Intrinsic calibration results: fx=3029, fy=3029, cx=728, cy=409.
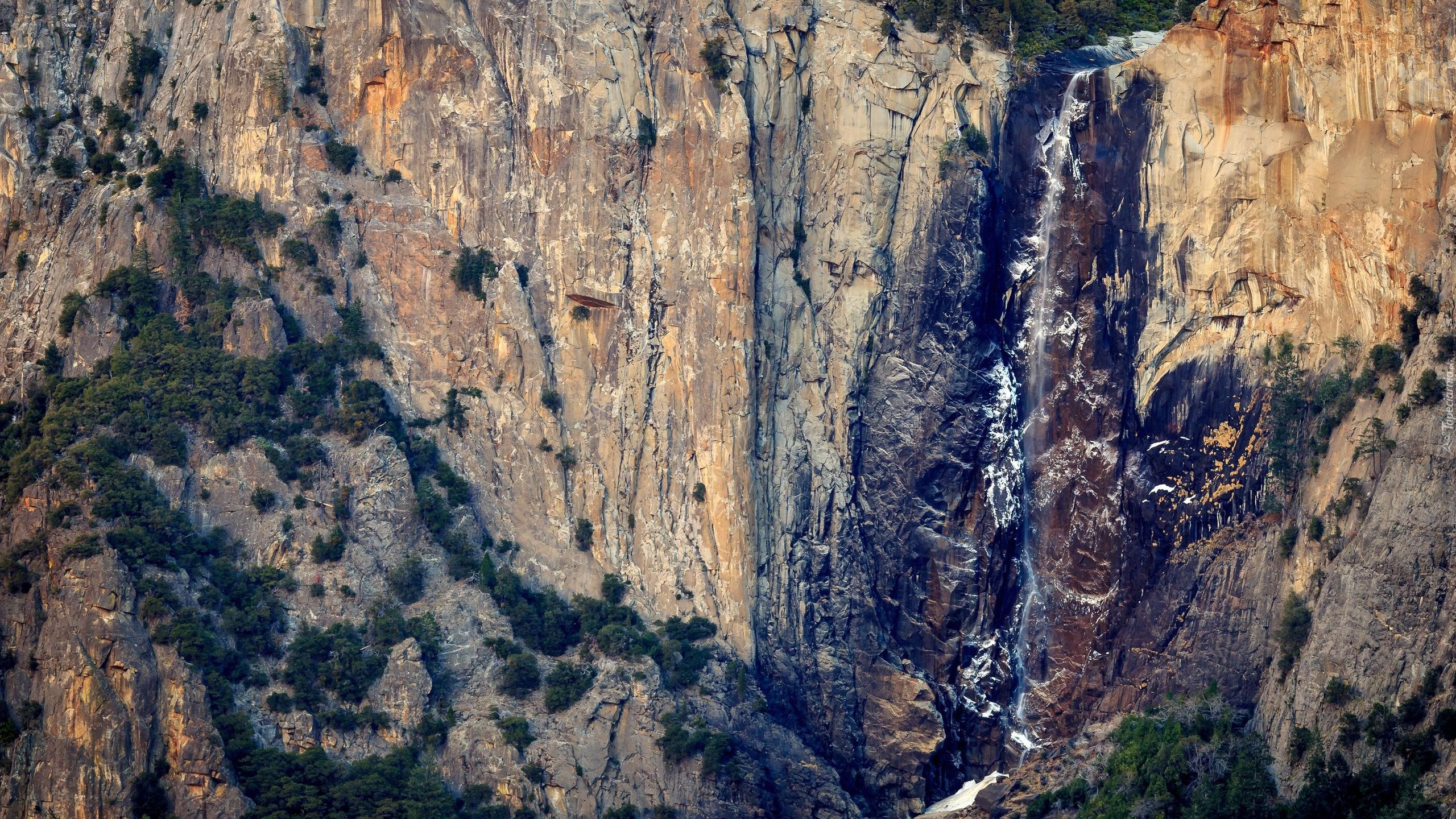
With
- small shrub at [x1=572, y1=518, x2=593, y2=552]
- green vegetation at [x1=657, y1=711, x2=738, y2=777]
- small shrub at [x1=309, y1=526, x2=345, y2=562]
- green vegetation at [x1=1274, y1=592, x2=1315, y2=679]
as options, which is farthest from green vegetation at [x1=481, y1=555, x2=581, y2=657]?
green vegetation at [x1=1274, y1=592, x2=1315, y2=679]

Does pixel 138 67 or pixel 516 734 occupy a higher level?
pixel 138 67

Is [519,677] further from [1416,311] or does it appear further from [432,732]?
[1416,311]

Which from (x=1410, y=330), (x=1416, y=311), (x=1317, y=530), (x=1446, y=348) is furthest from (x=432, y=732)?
(x=1446, y=348)

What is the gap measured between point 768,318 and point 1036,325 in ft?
33.9

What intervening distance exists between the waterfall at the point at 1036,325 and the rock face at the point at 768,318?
0.17 metres

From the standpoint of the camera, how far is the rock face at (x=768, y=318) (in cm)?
11244

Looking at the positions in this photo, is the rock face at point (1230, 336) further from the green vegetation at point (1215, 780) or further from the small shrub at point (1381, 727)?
the small shrub at point (1381, 727)

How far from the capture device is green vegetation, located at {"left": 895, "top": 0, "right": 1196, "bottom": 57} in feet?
391

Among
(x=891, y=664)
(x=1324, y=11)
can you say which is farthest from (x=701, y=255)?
(x=1324, y=11)

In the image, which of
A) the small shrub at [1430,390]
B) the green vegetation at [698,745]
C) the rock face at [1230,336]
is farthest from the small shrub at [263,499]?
the small shrub at [1430,390]

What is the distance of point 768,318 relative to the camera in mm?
117125

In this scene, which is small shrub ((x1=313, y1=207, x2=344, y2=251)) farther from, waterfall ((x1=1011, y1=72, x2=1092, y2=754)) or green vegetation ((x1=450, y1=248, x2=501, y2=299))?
waterfall ((x1=1011, y1=72, x2=1092, y2=754))

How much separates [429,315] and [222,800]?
21643 mm

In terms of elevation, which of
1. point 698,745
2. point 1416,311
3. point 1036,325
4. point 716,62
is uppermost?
point 716,62
